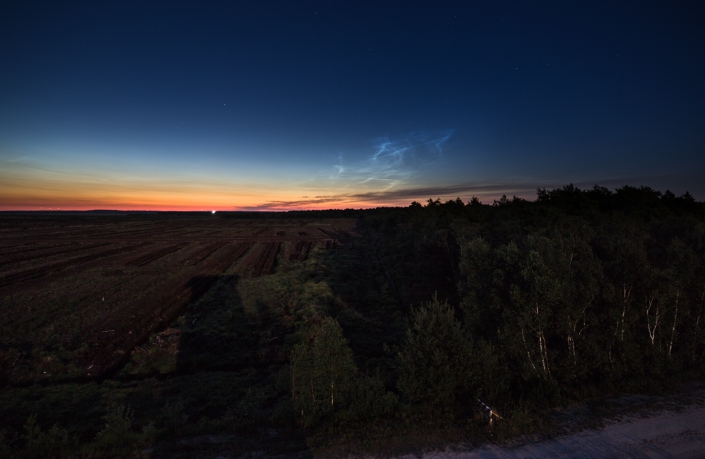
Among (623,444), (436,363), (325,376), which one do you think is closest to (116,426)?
(325,376)

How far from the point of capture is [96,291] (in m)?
23.2

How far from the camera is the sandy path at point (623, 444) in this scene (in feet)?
22.7

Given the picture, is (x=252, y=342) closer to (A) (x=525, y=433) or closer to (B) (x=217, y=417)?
(B) (x=217, y=417)

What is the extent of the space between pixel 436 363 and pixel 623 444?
14.8 ft

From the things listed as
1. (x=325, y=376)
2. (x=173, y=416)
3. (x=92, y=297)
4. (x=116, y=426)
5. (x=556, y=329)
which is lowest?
(x=173, y=416)

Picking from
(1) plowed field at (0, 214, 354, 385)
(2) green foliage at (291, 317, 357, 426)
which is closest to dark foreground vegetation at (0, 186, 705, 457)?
(2) green foliage at (291, 317, 357, 426)

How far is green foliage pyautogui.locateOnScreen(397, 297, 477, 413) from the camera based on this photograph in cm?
885

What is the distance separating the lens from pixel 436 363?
8969mm

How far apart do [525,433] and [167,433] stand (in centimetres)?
914

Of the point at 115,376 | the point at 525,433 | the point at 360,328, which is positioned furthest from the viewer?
the point at 360,328

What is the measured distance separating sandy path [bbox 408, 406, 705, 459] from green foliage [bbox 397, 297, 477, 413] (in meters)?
1.86

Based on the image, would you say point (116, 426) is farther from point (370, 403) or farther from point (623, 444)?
point (623, 444)

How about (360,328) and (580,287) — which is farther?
(360,328)

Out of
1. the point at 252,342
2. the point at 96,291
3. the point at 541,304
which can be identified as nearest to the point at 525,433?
the point at 541,304
